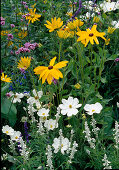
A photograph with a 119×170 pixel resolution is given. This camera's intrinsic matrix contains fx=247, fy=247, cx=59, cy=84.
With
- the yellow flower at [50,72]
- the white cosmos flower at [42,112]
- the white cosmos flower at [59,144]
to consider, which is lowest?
the white cosmos flower at [59,144]

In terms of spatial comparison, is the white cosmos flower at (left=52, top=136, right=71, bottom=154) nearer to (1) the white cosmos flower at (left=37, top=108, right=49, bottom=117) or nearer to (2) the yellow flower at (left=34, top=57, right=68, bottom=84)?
(1) the white cosmos flower at (left=37, top=108, right=49, bottom=117)

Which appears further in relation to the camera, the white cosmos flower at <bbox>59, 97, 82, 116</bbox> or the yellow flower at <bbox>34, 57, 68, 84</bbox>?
the white cosmos flower at <bbox>59, 97, 82, 116</bbox>

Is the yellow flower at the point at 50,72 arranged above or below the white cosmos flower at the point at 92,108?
above

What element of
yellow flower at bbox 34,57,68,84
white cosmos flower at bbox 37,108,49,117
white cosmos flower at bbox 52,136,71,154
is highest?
yellow flower at bbox 34,57,68,84

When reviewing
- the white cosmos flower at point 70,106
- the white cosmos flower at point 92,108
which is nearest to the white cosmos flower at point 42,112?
the white cosmos flower at point 70,106

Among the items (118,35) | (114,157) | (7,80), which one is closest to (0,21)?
(7,80)

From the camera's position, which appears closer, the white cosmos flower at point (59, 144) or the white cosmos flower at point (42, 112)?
the white cosmos flower at point (59, 144)

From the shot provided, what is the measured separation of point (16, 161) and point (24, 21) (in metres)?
1.51

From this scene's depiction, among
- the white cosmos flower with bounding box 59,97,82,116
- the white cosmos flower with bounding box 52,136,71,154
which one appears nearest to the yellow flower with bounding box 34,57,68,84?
the white cosmos flower with bounding box 59,97,82,116

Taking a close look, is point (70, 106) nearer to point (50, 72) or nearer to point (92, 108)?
point (92, 108)

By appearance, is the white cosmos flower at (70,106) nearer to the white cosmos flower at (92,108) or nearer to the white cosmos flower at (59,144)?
the white cosmos flower at (92,108)

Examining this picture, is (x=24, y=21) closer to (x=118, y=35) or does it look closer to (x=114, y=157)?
(x=118, y=35)

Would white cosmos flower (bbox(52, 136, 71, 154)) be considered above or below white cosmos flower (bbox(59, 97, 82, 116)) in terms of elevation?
below

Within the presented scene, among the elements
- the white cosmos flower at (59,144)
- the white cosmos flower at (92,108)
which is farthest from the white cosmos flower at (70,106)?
the white cosmos flower at (59,144)
